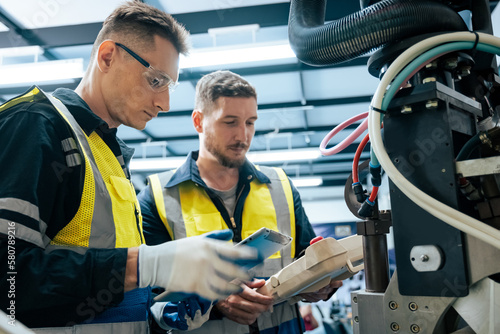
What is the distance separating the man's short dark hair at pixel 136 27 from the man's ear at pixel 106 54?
45 millimetres

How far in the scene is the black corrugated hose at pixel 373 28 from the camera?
926 mm

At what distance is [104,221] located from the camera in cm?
112

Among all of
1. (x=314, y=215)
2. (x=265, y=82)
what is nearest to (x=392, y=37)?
(x=265, y=82)

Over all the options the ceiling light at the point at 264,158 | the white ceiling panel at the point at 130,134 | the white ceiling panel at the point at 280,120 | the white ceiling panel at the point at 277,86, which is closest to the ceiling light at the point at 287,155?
the ceiling light at the point at 264,158

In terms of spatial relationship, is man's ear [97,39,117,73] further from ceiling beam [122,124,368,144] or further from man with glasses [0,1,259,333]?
ceiling beam [122,124,368,144]

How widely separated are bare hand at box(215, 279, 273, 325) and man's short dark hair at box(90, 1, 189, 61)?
890mm

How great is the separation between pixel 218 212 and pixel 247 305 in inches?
18.4

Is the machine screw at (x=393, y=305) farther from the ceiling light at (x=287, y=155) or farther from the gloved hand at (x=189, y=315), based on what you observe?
the ceiling light at (x=287, y=155)

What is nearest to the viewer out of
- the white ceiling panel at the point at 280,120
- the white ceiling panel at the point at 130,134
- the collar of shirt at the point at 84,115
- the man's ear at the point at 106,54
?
the collar of shirt at the point at 84,115

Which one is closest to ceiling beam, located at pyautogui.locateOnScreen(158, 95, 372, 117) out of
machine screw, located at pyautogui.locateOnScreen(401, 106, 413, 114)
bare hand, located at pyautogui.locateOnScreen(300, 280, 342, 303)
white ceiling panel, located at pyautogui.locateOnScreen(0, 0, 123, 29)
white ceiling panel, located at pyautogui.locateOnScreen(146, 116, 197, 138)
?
white ceiling panel, located at pyautogui.locateOnScreen(146, 116, 197, 138)

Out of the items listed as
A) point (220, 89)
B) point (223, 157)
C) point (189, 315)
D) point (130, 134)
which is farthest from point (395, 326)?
point (130, 134)

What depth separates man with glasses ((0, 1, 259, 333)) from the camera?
3.00 feet

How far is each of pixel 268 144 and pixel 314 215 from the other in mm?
4033

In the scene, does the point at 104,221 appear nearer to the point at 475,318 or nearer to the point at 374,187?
the point at 374,187
